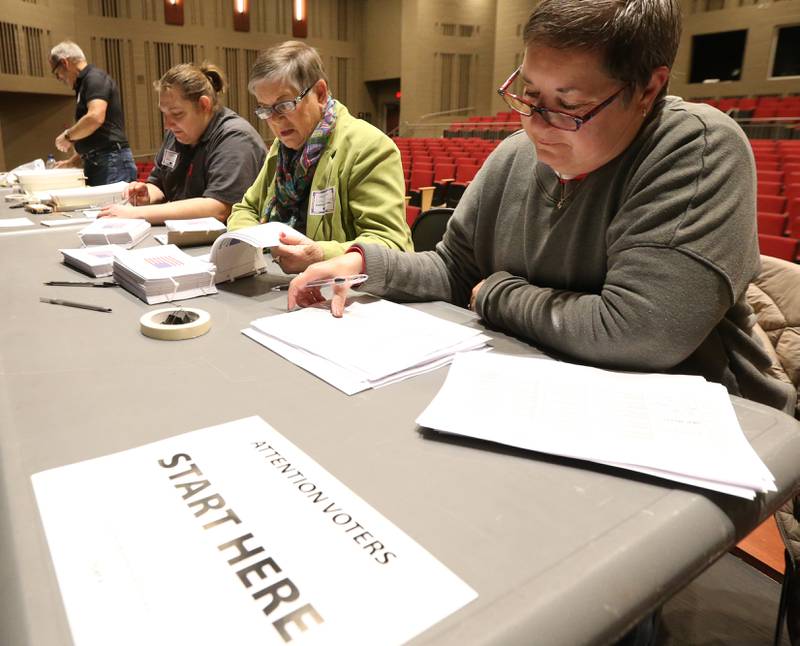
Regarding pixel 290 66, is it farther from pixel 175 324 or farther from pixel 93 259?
pixel 175 324

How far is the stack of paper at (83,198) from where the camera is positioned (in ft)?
→ 8.92

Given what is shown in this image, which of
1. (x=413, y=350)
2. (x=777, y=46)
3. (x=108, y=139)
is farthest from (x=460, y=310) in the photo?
(x=777, y=46)

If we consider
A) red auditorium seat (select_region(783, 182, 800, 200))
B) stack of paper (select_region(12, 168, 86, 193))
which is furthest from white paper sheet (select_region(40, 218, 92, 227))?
red auditorium seat (select_region(783, 182, 800, 200))

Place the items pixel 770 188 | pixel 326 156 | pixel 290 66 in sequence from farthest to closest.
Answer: pixel 770 188
pixel 326 156
pixel 290 66

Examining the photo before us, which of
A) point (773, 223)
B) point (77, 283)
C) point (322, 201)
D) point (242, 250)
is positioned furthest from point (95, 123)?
point (773, 223)

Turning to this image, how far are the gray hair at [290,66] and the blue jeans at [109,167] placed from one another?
2.89 metres

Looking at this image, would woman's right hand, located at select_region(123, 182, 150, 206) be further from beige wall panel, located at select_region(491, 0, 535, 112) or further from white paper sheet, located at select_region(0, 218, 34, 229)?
beige wall panel, located at select_region(491, 0, 535, 112)

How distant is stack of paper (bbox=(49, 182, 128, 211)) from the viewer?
8.92 ft

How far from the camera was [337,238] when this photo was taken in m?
1.89

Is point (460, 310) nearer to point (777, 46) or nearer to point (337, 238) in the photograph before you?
point (337, 238)

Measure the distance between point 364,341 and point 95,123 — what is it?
383 cm

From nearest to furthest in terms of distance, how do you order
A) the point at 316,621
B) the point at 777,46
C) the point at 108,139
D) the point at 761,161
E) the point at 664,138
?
the point at 316,621
the point at 664,138
the point at 108,139
the point at 761,161
the point at 777,46

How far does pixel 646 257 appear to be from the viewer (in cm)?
95

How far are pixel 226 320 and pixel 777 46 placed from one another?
1215 centimetres
